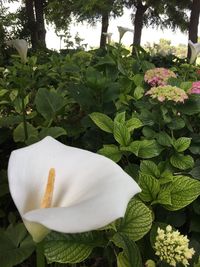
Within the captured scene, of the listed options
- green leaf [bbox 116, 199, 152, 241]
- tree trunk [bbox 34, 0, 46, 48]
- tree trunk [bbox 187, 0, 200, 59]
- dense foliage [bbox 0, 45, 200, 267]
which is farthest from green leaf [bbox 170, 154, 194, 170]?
tree trunk [bbox 187, 0, 200, 59]

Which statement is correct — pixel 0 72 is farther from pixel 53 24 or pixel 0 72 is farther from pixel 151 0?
pixel 53 24

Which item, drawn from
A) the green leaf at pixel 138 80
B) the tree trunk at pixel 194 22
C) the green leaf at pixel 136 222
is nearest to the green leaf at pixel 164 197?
the green leaf at pixel 136 222

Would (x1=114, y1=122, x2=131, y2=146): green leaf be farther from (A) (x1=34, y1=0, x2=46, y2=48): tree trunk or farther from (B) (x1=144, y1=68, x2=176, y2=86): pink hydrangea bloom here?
(A) (x1=34, y1=0, x2=46, y2=48): tree trunk

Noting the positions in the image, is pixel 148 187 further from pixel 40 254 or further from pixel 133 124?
pixel 40 254

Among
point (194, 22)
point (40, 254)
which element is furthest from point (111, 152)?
point (194, 22)

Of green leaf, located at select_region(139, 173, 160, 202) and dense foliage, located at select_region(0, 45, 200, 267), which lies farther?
green leaf, located at select_region(139, 173, 160, 202)

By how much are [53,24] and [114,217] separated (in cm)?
1255

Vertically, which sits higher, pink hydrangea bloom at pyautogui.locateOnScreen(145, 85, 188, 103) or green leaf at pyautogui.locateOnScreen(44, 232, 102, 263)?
pink hydrangea bloom at pyautogui.locateOnScreen(145, 85, 188, 103)

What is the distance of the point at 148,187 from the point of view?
2.92 feet

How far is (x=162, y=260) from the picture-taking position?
2.44 ft

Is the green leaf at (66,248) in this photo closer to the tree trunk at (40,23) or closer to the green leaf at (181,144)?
the green leaf at (181,144)

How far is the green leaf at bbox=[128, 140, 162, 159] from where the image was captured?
0.99 m

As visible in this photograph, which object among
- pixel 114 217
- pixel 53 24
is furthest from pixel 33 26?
pixel 114 217

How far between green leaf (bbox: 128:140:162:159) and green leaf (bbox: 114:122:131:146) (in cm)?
2
